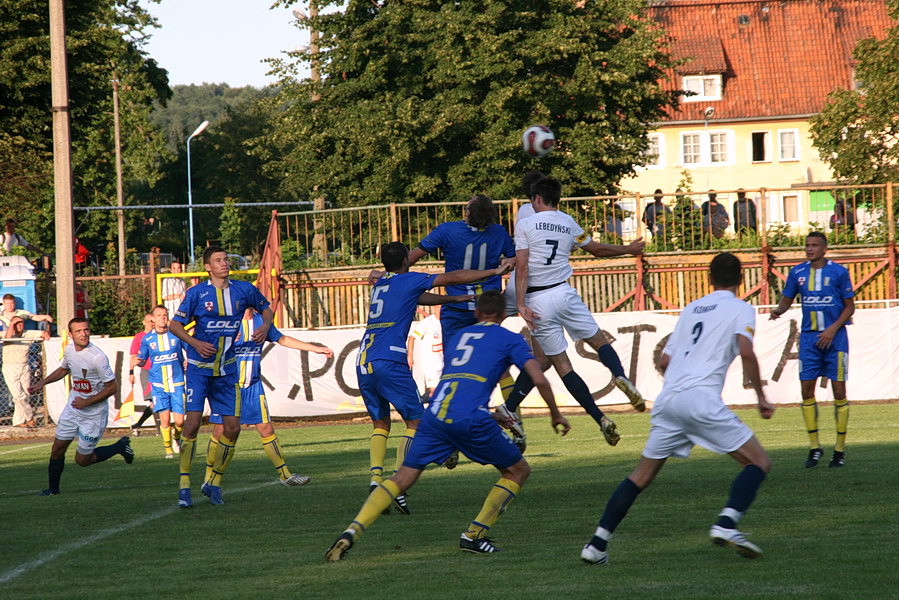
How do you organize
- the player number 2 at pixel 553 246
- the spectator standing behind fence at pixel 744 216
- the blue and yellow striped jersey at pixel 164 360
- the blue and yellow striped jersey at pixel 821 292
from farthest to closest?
the spectator standing behind fence at pixel 744 216 < the blue and yellow striped jersey at pixel 164 360 < the blue and yellow striped jersey at pixel 821 292 < the player number 2 at pixel 553 246

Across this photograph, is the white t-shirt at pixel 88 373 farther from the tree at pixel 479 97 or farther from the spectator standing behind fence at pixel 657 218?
the tree at pixel 479 97

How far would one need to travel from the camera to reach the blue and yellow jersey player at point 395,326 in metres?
9.77

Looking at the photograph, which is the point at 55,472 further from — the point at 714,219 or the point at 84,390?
the point at 714,219

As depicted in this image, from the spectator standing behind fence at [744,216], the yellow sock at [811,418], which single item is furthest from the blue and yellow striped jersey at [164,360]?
the spectator standing behind fence at [744,216]

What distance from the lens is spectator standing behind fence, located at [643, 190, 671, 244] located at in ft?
84.5

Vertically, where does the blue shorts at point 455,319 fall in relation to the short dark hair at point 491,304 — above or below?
below

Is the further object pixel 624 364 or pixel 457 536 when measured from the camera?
pixel 624 364

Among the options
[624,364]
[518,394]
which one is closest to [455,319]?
[518,394]

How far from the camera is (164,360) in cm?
1733

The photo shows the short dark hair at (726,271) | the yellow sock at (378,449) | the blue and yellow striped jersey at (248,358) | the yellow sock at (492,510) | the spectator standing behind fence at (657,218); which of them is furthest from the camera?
the spectator standing behind fence at (657,218)

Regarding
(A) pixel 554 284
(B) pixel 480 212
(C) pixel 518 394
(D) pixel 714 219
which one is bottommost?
(C) pixel 518 394

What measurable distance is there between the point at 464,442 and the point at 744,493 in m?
1.83

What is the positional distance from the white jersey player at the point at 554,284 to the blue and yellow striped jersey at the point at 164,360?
26.2ft

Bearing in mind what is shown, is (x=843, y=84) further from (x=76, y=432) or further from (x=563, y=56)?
(x=76, y=432)
